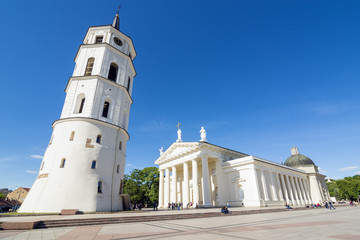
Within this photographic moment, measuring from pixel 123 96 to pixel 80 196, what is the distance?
13.2 metres

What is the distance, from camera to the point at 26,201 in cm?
1720

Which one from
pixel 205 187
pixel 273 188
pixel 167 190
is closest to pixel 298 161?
pixel 273 188

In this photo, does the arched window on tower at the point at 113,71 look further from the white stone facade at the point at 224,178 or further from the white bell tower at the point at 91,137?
the white stone facade at the point at 224,178

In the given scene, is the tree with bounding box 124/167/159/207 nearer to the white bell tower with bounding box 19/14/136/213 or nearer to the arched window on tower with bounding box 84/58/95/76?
the white bell tower with bounding box 19/14/136/213

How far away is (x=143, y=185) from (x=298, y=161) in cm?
5058

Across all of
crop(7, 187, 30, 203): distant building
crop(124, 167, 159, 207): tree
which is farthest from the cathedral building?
crop(7, 187, 30, 203): distant building

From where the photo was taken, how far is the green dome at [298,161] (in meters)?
57.3

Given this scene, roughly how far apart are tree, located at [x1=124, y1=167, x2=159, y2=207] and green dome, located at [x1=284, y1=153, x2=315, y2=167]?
46.3 meters

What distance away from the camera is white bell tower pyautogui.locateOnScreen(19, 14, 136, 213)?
55.9 feet

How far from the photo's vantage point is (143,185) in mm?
45500

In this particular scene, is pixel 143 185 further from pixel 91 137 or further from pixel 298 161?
pixel 298 161

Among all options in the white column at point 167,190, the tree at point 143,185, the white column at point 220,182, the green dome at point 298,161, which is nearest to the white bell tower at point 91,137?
the white column at point 167,190

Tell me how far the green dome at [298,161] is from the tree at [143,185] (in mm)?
46336

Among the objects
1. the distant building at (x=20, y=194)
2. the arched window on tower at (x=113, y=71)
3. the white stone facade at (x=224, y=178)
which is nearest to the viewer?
the arched window on tower at (x=113, y=71)
